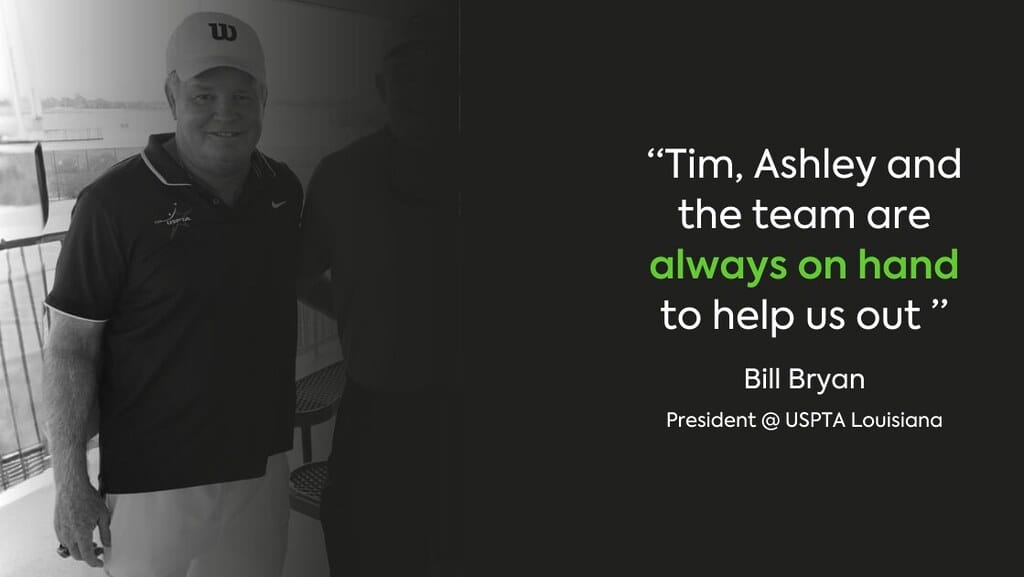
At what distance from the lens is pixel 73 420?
3.50 feet

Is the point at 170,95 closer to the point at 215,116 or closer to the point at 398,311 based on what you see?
the point at 215,116

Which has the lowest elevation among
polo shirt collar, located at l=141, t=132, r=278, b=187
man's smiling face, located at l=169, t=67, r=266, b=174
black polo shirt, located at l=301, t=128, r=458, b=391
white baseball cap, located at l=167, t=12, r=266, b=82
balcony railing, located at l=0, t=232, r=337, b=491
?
balcony railing, located at l=0, t=232, r=337, b=491

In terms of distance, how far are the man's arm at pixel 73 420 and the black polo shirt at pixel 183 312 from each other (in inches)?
0.9

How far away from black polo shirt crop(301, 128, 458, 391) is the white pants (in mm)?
280

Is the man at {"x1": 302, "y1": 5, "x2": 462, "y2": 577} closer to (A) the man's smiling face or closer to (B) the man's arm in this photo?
(A) the man's smiling face

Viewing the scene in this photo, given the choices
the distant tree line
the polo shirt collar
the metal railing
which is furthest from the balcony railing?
the polo shirt collar

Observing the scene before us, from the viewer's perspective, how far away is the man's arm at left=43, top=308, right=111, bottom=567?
3.35 ft

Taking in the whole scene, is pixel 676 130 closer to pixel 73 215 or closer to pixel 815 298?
pixel 815 298

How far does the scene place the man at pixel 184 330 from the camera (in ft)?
3.27

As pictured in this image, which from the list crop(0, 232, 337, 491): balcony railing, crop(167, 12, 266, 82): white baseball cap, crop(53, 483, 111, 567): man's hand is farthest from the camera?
crop(0, 232, 337, 491): balcony railing

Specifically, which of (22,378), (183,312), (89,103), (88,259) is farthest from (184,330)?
(22,378)

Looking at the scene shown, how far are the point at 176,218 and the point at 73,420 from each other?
0.35m

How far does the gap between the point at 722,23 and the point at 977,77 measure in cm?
30

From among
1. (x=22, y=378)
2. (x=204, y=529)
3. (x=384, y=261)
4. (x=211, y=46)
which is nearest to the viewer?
(x=211, y=46)
